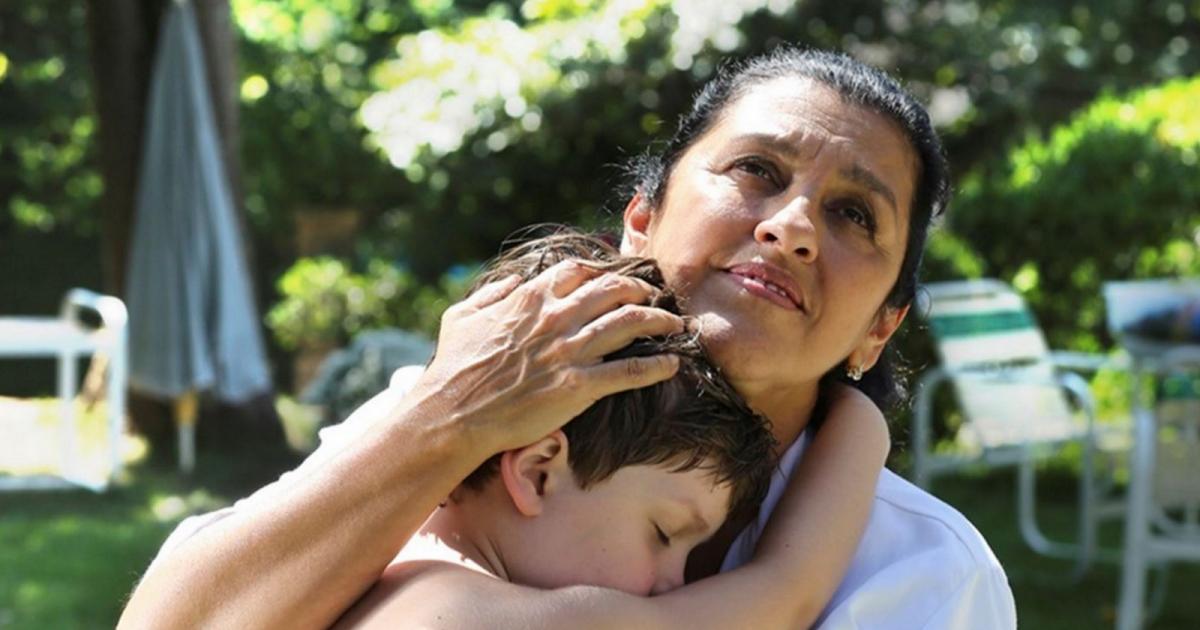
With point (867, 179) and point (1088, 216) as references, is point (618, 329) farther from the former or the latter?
point (1088, 216)

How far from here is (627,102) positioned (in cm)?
899

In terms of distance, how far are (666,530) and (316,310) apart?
9.24 metres

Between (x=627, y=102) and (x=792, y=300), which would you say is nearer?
(x=792, y=300)

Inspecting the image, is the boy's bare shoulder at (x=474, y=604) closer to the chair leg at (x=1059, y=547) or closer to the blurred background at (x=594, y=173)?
the blurred background at (x=594, y=173)

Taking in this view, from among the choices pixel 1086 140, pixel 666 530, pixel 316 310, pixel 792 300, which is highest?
pixel 792 300

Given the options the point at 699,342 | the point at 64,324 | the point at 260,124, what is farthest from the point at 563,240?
the point at 260,124

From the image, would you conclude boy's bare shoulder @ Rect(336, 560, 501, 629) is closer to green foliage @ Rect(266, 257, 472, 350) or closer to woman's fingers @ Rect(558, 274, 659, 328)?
woman's fingers @ Rect(558, 274, 659, 328)

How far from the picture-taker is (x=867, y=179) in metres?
1.61

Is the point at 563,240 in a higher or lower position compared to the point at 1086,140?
higher

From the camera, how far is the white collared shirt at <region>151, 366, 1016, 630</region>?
5.10ft

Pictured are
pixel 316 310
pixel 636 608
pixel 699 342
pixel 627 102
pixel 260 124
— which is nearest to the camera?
pixel 636 608

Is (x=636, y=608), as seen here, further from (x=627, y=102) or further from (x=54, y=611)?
(x=627, y=102)

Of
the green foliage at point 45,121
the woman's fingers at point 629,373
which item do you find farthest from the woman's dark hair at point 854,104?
the green foliage at point 45,121

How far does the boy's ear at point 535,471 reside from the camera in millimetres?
1431
